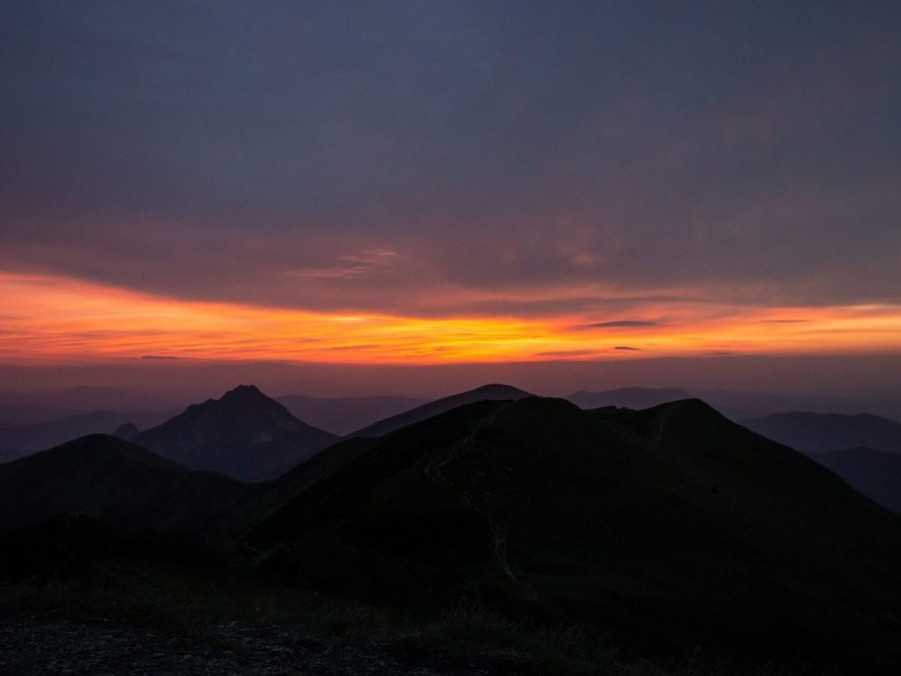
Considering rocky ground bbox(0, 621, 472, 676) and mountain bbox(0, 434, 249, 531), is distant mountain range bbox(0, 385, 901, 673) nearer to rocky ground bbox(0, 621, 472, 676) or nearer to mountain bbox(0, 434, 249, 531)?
rocky ground bbox(0, 621, 472, 676)

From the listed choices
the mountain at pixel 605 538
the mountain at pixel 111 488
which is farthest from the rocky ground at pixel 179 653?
the mountain at pixel 111 488

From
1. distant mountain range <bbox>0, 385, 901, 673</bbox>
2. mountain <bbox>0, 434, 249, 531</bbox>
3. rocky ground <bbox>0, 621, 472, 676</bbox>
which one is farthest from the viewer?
mountain <bbox>0, 434, 249, 531</bbox>

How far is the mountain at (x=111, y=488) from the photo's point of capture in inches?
4491

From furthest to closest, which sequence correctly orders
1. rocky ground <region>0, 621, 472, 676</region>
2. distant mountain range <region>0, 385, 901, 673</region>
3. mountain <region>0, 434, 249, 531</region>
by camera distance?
mountain <region>0, 434, 249, 531</region> → distant mountain range <region>0, 385, 901, 673</region> → rocky ground <region>0, 621, 472, 676</region>

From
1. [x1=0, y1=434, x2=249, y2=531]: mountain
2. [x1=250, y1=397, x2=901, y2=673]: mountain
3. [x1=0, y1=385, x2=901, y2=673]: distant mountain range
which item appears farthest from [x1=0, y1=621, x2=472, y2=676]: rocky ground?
[x1=0, y1=434, x2=249, y2=531]: mountain

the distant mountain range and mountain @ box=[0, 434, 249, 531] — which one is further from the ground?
the distant mountain range

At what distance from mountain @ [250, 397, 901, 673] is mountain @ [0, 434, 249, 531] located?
67335 millimetres

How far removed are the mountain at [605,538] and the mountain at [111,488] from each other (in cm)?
6734

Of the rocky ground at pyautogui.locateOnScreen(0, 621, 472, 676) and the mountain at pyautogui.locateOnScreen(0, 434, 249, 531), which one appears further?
the mountain at pyautogui.locateOnScreen(0, 434, 249, 531)

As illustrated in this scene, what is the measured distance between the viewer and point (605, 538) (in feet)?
126

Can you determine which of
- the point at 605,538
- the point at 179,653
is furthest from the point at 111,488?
the point at 179,653

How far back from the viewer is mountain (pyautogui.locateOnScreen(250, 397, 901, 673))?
2852 centimetres

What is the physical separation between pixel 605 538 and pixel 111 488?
120 m

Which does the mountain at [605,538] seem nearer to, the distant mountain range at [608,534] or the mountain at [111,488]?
the distant mountain range at [608,534]
